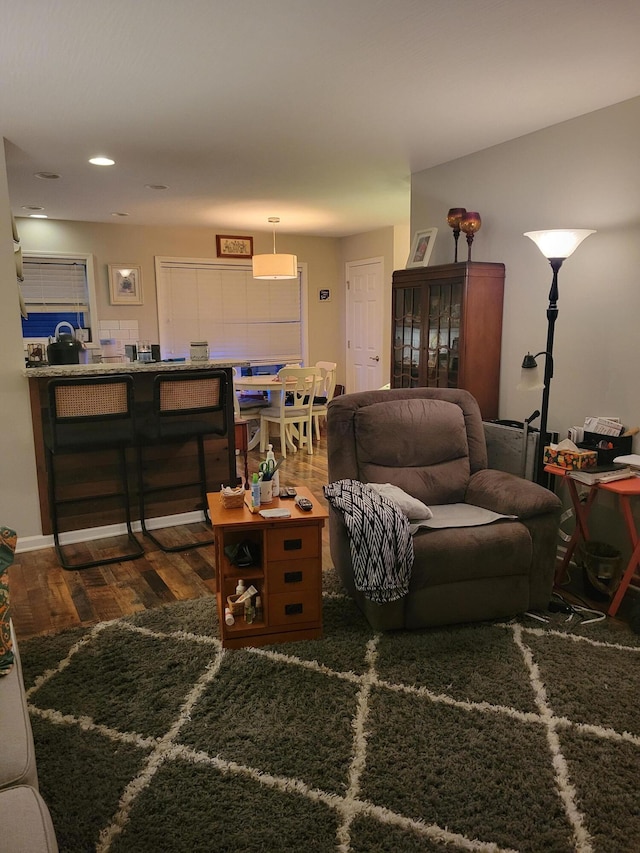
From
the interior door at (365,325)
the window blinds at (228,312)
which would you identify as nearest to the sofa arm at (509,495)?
the interior door at (365,325)

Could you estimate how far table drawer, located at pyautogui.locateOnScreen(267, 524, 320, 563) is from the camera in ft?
8.05

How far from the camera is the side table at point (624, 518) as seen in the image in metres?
2.67

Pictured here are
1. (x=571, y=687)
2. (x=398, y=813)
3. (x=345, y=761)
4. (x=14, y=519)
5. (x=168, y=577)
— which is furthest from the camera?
(x=14, y=519)

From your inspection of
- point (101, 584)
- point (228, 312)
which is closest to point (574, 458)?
point (101, 584)

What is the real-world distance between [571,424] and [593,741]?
1.89 m

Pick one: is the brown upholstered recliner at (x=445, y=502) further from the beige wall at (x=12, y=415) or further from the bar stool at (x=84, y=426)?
the beige wall at (x=12, y=415)

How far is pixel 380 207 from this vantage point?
5656 millimetres

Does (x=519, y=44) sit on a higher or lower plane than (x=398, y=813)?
higher

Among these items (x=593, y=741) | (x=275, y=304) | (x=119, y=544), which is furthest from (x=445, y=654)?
(x=275, y=304)

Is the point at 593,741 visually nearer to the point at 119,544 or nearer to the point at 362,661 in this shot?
the point at 362,661

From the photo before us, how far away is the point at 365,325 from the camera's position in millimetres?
7438

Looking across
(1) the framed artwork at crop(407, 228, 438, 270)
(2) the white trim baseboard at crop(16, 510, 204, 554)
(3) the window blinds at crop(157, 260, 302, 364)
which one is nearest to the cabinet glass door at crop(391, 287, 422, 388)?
(1) the framed artwork at crop(407, 228, 438, 270)

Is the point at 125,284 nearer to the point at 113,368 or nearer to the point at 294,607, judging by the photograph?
the point at 113,368

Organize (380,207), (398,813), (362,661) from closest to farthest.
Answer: (398,813)
(362,661)
(380,207)
